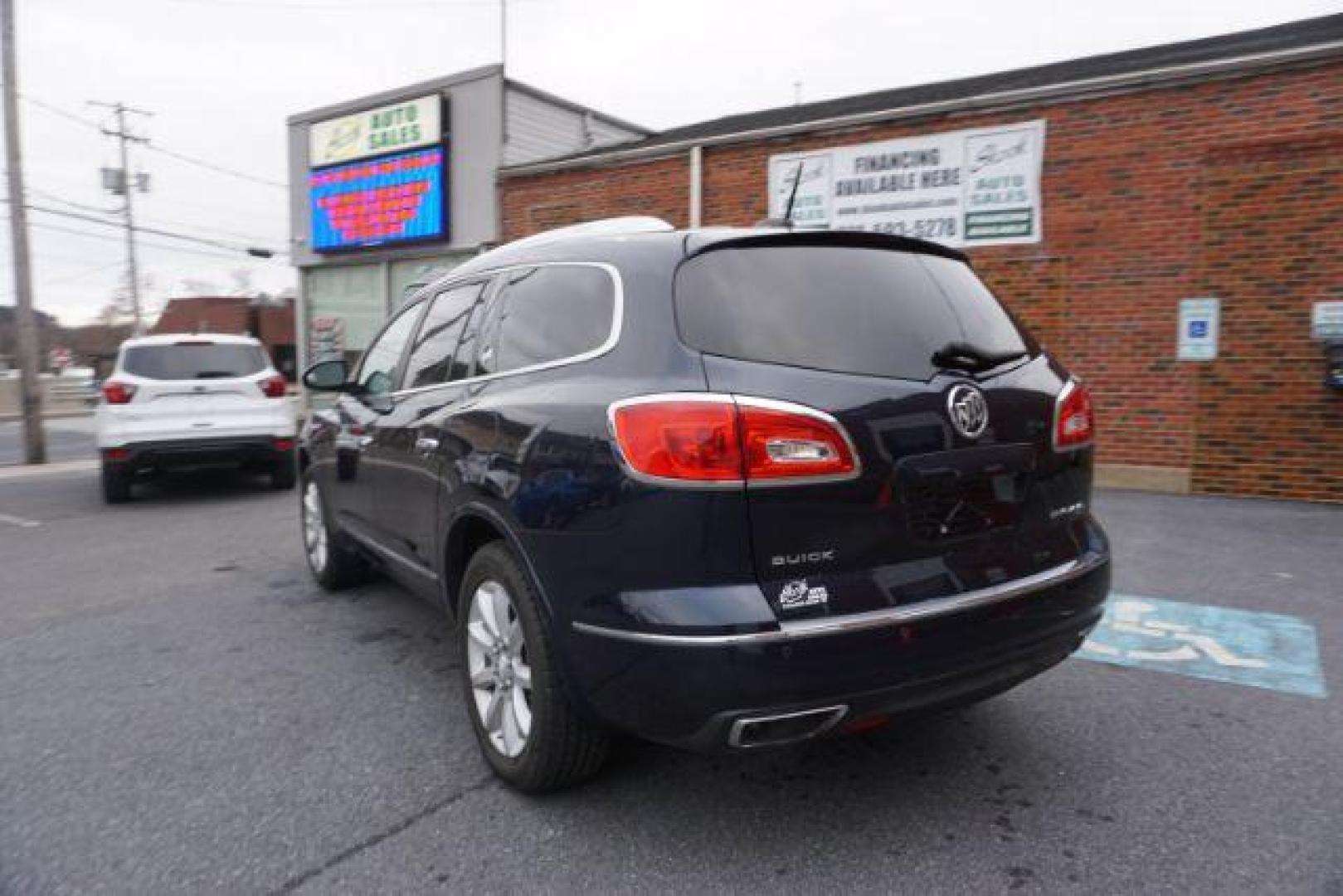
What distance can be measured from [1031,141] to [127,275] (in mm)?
41506

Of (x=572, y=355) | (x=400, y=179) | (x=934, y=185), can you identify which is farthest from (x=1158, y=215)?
(x=400, y=179)

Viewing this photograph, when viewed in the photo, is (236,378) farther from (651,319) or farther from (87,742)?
(651,319)

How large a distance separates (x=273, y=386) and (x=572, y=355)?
7402 millimetres

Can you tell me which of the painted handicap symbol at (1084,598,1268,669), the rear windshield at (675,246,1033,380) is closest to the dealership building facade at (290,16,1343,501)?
the painted handicap symbol at (1084,598,1268,669)

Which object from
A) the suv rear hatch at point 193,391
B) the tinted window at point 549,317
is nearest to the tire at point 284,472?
the suv rear hatch at point 193,391

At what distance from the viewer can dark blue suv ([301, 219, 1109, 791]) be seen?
84.5 inches

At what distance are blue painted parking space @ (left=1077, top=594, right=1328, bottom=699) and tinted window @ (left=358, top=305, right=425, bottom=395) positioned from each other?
337 cm

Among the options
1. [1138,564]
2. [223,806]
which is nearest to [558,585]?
[223,806]

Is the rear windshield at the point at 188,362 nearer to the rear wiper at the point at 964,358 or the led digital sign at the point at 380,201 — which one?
the led digital sign at the point at 380,201

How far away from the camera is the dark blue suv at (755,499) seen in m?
2.15

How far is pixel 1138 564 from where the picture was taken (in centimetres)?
551

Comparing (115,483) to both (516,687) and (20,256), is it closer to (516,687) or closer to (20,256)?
(20,256)

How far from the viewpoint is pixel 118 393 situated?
27.2ft

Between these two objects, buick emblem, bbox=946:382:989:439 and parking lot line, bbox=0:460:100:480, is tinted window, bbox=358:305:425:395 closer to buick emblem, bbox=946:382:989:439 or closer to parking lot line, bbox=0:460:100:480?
buick emblem, bbox=946:382:989:439
